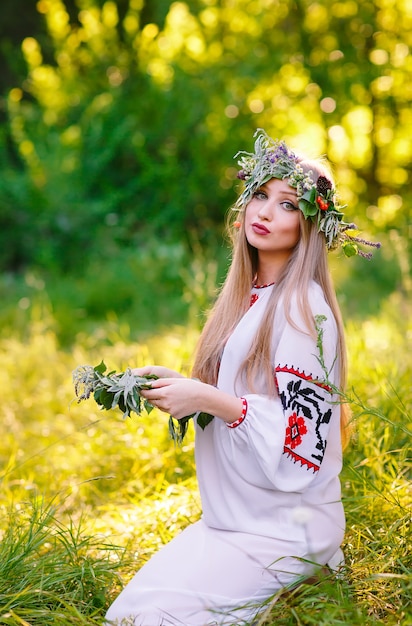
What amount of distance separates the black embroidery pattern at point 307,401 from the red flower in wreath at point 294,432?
0.02 meters

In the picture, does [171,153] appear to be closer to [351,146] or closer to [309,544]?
[351,146]

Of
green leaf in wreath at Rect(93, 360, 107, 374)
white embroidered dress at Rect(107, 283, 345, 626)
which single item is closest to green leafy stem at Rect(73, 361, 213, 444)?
green leaf in wreath at Rect(93, 360, 107, 374)

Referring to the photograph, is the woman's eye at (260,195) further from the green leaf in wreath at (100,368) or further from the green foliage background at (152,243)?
the green leaf in wreath at (100,368)

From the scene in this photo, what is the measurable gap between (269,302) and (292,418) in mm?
398

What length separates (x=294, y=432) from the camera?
239 centimetres

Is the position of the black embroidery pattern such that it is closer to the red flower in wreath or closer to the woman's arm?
the red flower in wreath

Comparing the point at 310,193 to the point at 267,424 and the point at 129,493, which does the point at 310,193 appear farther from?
the point at 129,493

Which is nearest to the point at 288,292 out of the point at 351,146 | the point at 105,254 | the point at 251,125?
the point at 105,254

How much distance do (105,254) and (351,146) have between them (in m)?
6.24

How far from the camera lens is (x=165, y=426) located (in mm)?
3922

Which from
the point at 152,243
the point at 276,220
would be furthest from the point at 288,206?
the point at 152,243

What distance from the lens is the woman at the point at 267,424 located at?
2363 millimetres

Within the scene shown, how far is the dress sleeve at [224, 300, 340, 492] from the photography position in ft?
7.78

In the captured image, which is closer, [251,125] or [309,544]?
[309,544]
